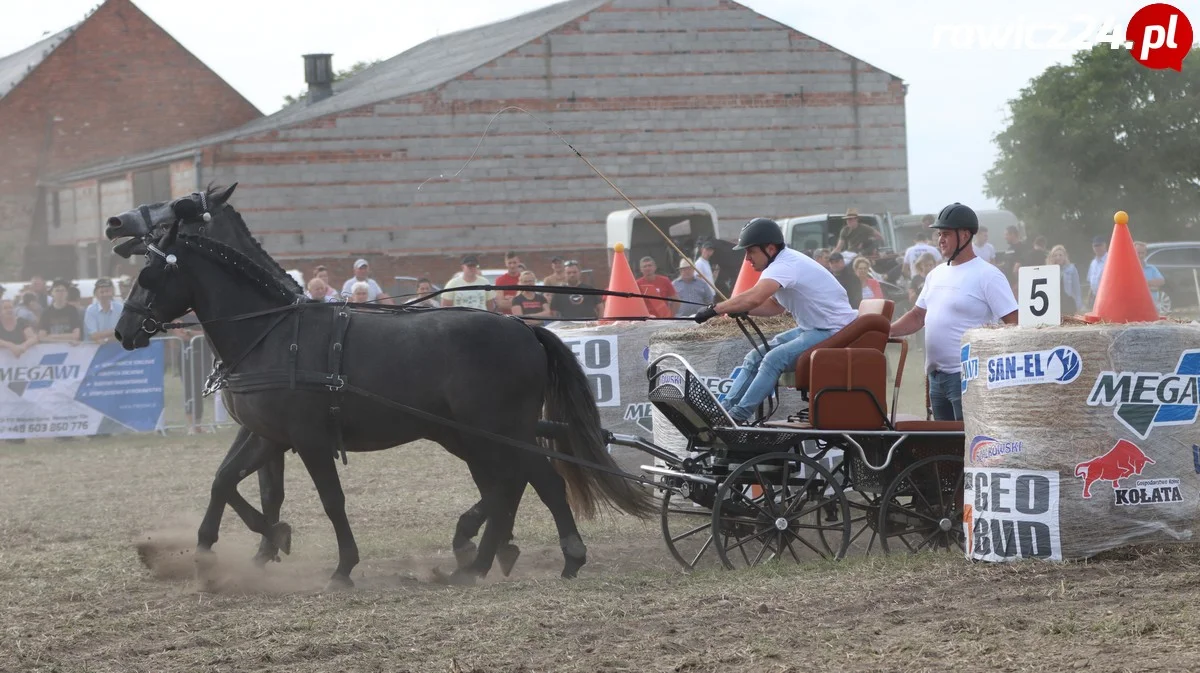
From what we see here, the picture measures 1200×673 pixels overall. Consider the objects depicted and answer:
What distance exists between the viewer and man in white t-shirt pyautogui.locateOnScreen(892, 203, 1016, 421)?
25.4 ft

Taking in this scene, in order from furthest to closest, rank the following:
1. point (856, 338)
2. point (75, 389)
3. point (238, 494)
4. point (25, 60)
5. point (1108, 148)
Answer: point (25, 60), point (1108, 148), point (75, 389), point (238, 494), point (856, 338)

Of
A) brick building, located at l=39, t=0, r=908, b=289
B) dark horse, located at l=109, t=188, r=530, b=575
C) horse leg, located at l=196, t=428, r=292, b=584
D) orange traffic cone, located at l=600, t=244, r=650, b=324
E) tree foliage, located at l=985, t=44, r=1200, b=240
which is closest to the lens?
dark horse, located at l=109, t=188, r=530, b=575

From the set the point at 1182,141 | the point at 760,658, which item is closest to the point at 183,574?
the point at 760,658

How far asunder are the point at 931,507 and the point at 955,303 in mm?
1143

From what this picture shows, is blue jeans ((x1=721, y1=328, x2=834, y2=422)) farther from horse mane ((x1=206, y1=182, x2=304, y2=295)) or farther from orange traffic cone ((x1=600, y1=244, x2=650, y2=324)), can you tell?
orange traffic cone ((x1=600, y1=244, x2=650, y2=324))

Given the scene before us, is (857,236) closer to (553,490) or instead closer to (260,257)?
(553,490)

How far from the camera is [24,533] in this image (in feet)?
32.9

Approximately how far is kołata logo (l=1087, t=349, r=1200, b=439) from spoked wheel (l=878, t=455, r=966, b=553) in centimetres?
130

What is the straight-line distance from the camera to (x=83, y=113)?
42.1 metres

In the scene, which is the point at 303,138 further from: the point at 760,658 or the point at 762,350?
the point at 760,658

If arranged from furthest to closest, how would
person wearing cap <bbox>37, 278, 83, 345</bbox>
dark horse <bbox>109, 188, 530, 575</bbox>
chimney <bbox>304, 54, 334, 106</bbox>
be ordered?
1. chimney <bbox>304, 54, 334, 106</bbox>
2. person wearing cap <bbox>37, 278, 83, 345</bbox>
3. dark horse <bbox>109, 188, 530, 575</bbox>

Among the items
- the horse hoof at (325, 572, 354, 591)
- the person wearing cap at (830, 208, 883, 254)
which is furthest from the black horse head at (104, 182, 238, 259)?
the person wearing cap at (830, 208, 883, 254)

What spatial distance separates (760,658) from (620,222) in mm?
20749

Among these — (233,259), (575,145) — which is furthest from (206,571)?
(575,145)
